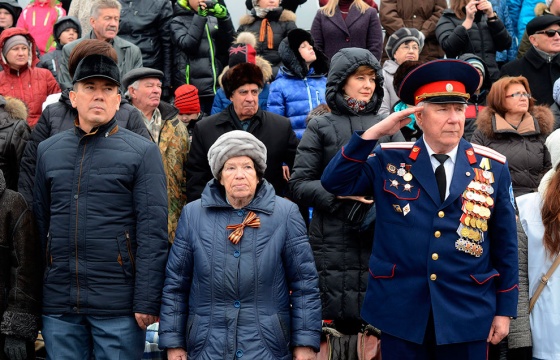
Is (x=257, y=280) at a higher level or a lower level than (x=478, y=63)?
lower

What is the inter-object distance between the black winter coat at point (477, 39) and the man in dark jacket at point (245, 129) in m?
3.46

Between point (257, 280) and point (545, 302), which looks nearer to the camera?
point (257, 280)

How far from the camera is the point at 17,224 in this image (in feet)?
18.0

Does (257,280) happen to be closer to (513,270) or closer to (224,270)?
(224,270)

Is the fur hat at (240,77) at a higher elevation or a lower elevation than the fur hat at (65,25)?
lower

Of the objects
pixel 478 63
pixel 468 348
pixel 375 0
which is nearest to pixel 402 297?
pixel 468 348

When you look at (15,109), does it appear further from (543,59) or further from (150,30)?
(543,59)

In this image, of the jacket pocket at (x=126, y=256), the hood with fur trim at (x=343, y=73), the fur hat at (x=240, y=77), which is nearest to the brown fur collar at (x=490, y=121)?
the hood with fur trim at (x=343, y=73)

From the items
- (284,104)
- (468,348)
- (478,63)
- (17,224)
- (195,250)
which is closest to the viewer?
(468,348)

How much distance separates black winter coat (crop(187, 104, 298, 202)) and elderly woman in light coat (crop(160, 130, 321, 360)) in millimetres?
2011

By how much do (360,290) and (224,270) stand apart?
3.87ft

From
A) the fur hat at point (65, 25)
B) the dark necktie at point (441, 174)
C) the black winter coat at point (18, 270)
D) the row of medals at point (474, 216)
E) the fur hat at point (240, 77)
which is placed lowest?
the black winter coat at point (18, 270)

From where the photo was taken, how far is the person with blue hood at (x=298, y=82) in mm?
8664

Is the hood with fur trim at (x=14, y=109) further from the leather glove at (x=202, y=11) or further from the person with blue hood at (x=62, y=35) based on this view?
the leather glove at (x=202, y=11)
